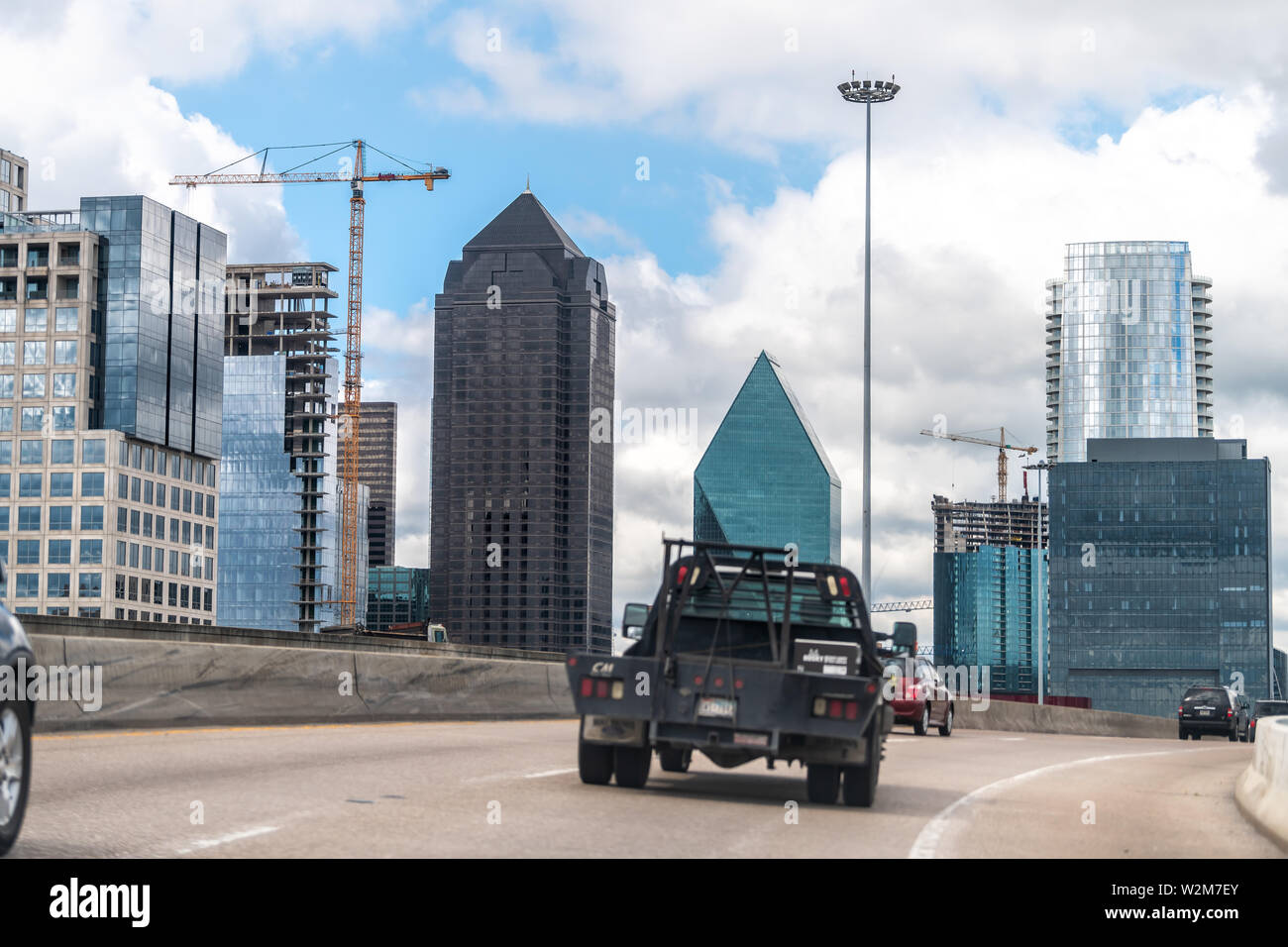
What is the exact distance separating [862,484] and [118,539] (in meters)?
126

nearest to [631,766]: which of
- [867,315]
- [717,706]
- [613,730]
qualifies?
[613,730]

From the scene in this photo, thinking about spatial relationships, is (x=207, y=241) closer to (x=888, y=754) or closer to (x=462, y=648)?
(x=462, y=648)

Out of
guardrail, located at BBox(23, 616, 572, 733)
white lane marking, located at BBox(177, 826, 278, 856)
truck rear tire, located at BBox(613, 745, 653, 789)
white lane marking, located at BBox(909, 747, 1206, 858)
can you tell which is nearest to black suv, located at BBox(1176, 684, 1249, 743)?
white lane marking, located at BBox(909, 747, 1206, 858)

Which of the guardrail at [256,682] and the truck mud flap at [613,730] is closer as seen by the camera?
the truck mud flap at [613,730]

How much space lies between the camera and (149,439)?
158 metres

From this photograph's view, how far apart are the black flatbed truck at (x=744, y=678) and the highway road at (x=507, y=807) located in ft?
1.28

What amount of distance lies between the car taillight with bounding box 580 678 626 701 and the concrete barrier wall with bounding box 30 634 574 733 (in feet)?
20.8

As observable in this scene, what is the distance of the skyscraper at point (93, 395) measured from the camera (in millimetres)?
154500

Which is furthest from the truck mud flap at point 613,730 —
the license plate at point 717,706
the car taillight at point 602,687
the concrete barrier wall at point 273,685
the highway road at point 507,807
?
the concrete barrier wall at point 273,685

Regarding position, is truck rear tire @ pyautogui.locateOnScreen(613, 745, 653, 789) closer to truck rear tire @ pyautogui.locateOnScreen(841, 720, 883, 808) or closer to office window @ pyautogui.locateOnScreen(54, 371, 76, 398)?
truck rear tire @ pyautogui.locateOnScreen(841, 720, 883, 808)

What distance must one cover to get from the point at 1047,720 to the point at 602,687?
34413 mm

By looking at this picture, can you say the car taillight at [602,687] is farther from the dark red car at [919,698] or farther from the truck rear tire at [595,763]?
the dark red car at [919,698]

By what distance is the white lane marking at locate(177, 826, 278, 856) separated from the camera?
8.78m
